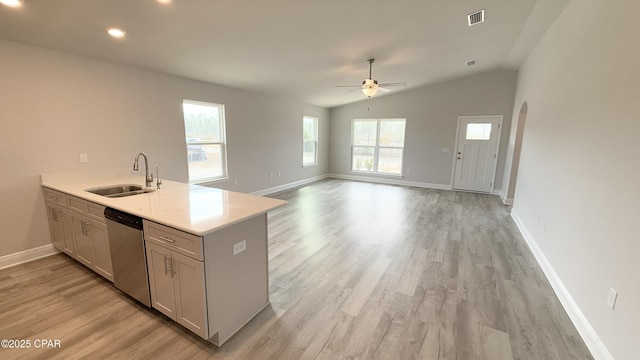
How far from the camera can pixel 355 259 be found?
3074 millimetres

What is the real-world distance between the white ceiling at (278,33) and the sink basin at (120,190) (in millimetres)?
1551

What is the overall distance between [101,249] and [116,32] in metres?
2.13

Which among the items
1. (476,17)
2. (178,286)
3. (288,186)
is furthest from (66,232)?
(476,17)

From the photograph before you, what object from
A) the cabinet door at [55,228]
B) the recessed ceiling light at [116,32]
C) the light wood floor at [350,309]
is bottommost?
the light wood floor at [350,309]

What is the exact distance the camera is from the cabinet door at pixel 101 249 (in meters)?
2.30

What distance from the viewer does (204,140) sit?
15.8 ft

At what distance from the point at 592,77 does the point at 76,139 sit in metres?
5.34

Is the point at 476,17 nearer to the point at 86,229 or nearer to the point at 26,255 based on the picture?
the point at 86,229

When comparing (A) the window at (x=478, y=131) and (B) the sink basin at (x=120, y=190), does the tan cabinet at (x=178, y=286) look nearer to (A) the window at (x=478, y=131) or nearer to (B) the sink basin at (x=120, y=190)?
(B) the sink basin at (x=120, y=190)

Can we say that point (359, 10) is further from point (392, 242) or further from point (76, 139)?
point (76, 139)

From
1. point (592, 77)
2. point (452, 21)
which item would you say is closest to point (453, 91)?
point (452, 21)

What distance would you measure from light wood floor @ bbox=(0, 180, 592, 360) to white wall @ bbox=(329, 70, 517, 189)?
380cm

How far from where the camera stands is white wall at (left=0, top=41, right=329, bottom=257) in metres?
2.67

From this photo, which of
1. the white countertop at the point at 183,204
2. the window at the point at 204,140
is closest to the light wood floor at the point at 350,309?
the white countertop at the point at 183,204
